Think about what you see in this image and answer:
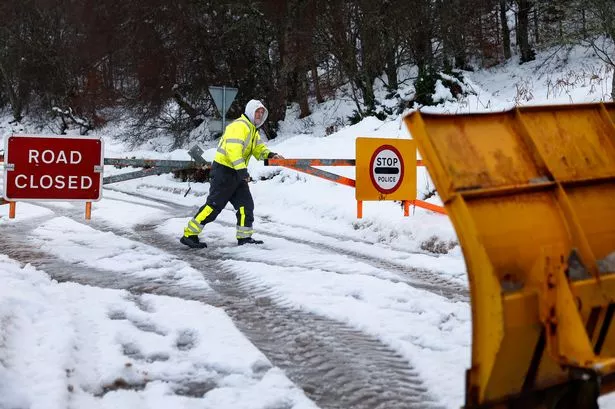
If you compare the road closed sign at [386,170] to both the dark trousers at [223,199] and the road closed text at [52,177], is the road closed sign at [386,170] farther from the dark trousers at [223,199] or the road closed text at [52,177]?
the road closed text at [52,177]

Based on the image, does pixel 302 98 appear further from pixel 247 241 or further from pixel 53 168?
pixel 53 168

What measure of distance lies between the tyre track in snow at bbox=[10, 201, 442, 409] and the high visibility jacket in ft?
6.05

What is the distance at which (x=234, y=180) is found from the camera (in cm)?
712

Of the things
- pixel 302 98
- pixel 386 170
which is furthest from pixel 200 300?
pixel 302 98

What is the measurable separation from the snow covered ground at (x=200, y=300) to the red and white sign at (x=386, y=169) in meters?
0.46

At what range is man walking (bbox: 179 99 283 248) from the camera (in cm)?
693

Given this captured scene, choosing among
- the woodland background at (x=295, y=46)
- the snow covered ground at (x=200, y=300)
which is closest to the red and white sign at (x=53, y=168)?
the snow covered ground at (x=200, y=300)

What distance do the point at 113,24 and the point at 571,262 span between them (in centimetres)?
2603

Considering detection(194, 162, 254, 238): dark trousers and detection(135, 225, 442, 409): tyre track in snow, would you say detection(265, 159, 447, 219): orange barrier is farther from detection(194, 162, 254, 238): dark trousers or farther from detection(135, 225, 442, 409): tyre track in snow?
detection(135, 225, 442, 409): tyre track in snow

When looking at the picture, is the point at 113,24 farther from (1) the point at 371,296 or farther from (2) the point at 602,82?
(1) the point at 371,296

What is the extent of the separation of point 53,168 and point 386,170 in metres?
4.17

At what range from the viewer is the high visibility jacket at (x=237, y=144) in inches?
272

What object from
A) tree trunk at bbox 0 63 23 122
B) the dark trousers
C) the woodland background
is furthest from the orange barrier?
tree trunk at bbox 0 63 23 122

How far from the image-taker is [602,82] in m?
13.8
